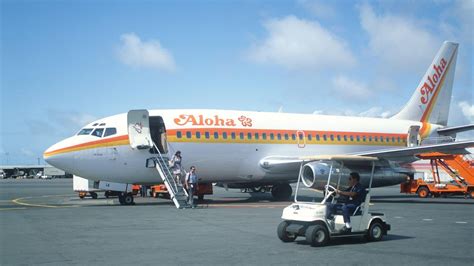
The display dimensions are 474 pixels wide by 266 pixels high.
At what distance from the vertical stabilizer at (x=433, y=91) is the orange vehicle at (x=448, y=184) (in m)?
3.79

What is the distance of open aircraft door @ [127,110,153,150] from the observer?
22906 mm

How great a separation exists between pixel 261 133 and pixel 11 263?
1757 centimetres

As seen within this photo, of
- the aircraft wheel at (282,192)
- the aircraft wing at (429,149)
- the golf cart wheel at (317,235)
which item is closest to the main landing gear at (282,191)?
the aircraft wheel at (282,192)

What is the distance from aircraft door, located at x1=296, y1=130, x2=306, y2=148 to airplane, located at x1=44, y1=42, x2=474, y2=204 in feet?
0.07

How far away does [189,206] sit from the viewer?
21422mm

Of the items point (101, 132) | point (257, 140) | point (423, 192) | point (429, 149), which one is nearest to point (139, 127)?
point (101, 132)

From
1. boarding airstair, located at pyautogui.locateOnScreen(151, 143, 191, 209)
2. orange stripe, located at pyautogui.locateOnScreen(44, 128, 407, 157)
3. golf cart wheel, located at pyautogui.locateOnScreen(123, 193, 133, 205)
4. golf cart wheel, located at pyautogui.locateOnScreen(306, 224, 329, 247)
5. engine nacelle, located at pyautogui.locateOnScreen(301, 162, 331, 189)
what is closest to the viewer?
golf cart wheel, located at pyautogui.locateOnScreen(306, 224, 329, 247)

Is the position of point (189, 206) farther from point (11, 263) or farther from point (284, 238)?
point (11, 263)

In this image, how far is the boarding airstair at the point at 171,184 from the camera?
2152cm

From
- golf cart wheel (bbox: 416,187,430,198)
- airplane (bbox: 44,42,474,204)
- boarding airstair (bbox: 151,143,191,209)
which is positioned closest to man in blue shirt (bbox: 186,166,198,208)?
boarding airstair (bbox: 151,143,191,209)

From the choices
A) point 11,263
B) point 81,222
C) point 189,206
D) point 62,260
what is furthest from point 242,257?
point 189,206

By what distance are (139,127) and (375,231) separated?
13.7m

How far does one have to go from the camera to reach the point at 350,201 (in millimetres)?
11844

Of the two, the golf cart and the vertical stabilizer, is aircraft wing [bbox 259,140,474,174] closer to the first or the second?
the vertical stabilizer
